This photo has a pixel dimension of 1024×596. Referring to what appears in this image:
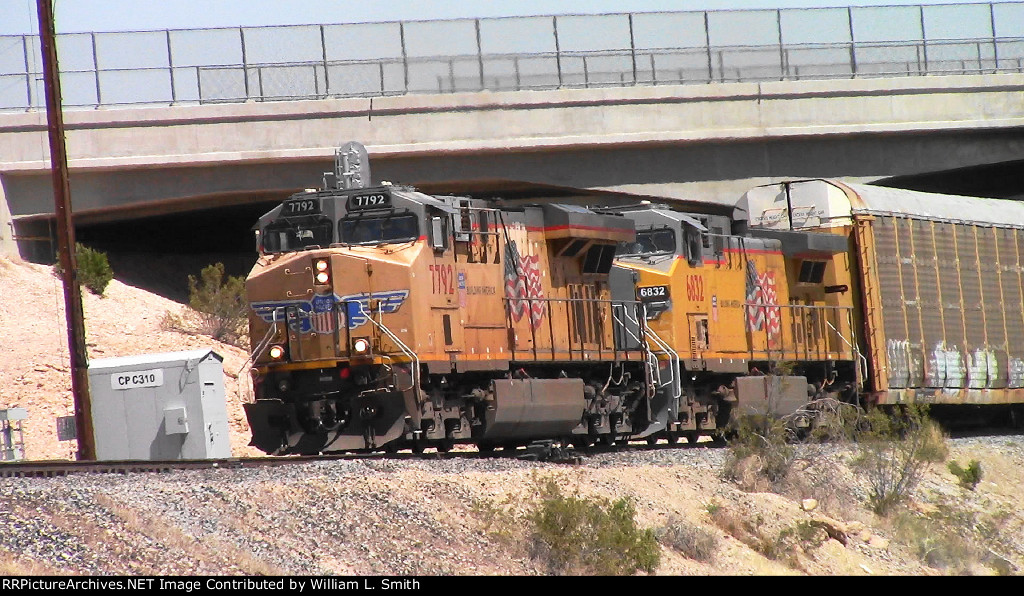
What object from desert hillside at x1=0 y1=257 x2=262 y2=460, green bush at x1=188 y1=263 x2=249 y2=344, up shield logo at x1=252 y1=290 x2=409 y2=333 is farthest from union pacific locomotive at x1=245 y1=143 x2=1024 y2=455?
green bush at x1=188 y1=263 x2=249 y2=344

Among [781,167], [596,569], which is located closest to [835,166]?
[781,167]

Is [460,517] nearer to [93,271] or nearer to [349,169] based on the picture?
[349,169]

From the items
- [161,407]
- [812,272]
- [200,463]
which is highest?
[812,272]

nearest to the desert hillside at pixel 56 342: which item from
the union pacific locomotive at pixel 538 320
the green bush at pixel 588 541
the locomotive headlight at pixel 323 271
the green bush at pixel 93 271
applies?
the green bush at pixel 93 271

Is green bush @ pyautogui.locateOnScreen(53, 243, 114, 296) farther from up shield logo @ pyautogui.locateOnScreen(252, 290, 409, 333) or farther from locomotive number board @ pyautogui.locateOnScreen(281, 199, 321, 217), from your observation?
Result: up shield logo @ pyautogui.locateOnScreen(252, 290, 409, 333)

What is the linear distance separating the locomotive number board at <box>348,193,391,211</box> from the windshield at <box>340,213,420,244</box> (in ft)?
0.44

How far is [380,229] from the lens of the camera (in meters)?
16.9

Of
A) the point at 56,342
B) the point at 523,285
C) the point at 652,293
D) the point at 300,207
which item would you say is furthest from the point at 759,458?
the point at 56,342

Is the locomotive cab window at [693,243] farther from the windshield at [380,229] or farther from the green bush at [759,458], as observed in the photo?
the windshield at [380,229]

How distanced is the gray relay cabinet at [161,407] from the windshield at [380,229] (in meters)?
4.11

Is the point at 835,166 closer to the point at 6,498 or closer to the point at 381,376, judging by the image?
the point at 381,376

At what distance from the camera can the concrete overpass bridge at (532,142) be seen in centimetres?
3356

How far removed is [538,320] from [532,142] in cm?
1630

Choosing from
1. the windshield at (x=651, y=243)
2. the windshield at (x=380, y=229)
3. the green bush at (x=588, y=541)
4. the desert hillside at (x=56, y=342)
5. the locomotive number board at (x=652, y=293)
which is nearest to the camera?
the green bush at (x=588, y=541)
